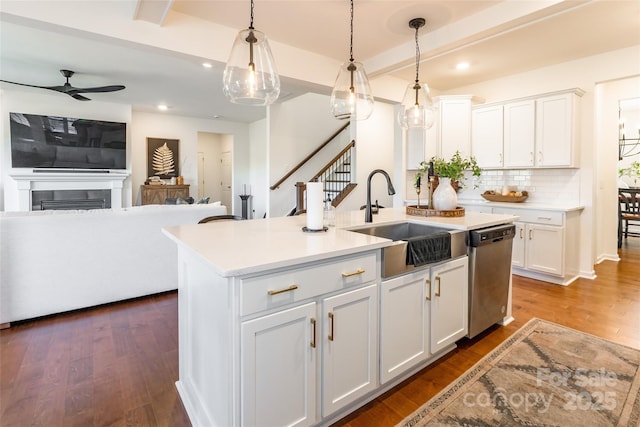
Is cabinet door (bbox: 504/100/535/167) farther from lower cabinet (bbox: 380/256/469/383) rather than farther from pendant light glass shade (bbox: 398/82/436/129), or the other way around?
lower cabinet (bbox: 380/256/469/383)

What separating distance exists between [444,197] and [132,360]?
106 inches

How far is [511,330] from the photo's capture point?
8.98 feet

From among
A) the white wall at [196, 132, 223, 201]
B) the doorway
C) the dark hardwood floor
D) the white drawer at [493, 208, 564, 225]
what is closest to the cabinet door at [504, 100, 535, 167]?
the white drawer at [493, 208, 564, 225]

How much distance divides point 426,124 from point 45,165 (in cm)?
691

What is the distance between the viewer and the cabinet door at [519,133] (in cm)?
430

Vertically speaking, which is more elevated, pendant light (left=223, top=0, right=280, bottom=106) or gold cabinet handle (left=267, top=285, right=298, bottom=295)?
pendant light (left=223, top=0, right=280, bottom=106)

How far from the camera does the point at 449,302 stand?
223cm

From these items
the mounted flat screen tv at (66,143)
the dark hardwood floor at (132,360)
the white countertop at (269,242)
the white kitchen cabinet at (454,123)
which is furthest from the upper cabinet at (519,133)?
the mounted flat screen tv at (66,143)

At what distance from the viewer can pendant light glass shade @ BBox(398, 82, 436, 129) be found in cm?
→ 310

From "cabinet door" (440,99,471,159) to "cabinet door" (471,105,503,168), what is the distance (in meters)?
0.08

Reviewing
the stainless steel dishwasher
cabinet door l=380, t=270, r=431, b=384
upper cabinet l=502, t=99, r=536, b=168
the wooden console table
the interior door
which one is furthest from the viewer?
the interior door

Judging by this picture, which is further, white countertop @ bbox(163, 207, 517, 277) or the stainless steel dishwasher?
the stainless steel dishwasher

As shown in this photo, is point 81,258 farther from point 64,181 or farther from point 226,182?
point 226,182

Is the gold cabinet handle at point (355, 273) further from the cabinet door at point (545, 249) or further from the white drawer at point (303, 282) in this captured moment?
the cabinet door at point (545, 249)
